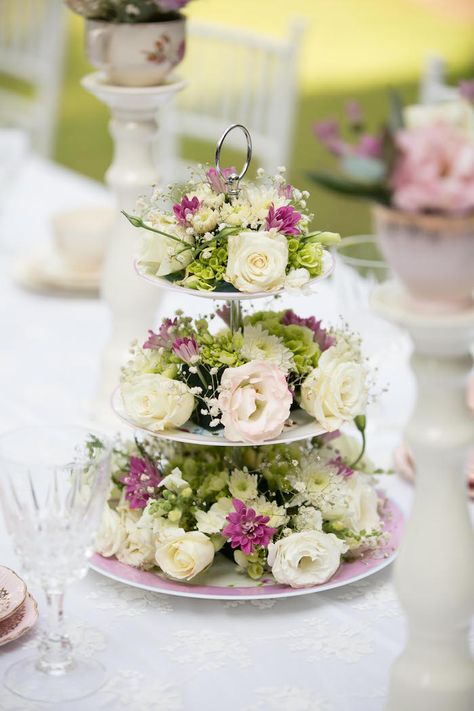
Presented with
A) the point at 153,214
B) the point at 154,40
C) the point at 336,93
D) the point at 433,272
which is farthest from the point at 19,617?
the point at 336,93

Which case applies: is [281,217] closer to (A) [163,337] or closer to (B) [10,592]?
(A) [163,337]

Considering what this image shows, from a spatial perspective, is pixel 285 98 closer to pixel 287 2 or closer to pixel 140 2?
pixel 140 2

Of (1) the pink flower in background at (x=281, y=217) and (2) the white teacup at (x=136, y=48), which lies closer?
(1) the pink flower in background at (x=281, y=217)

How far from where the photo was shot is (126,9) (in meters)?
1.70

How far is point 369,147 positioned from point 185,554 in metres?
0.52

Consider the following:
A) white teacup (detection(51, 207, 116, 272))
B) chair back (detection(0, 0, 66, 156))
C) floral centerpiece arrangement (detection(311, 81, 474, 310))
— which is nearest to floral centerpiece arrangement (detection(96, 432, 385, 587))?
floral centerpiece arrangement (detection(311, 81, 474, 310))

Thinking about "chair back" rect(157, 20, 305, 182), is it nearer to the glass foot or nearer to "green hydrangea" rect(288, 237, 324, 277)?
"green hydrangea" rect(288, 237, 324, 277)

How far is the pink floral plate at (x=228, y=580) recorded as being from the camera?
1.31 meters

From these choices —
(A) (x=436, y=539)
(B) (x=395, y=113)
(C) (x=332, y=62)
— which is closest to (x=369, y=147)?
(B) (x=395, y=113)

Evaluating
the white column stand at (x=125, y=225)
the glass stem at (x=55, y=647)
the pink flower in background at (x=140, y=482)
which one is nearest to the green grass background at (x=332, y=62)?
the white column stand at (x=125, y=225)

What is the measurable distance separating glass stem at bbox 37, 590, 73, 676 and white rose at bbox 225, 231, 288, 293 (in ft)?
1.23

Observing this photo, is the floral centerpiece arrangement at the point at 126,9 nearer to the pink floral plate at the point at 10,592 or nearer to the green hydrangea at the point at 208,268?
the green hydrangea at the point at 208,268

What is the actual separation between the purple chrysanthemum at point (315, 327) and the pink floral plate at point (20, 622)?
414mm

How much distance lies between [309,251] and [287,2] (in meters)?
9.14
